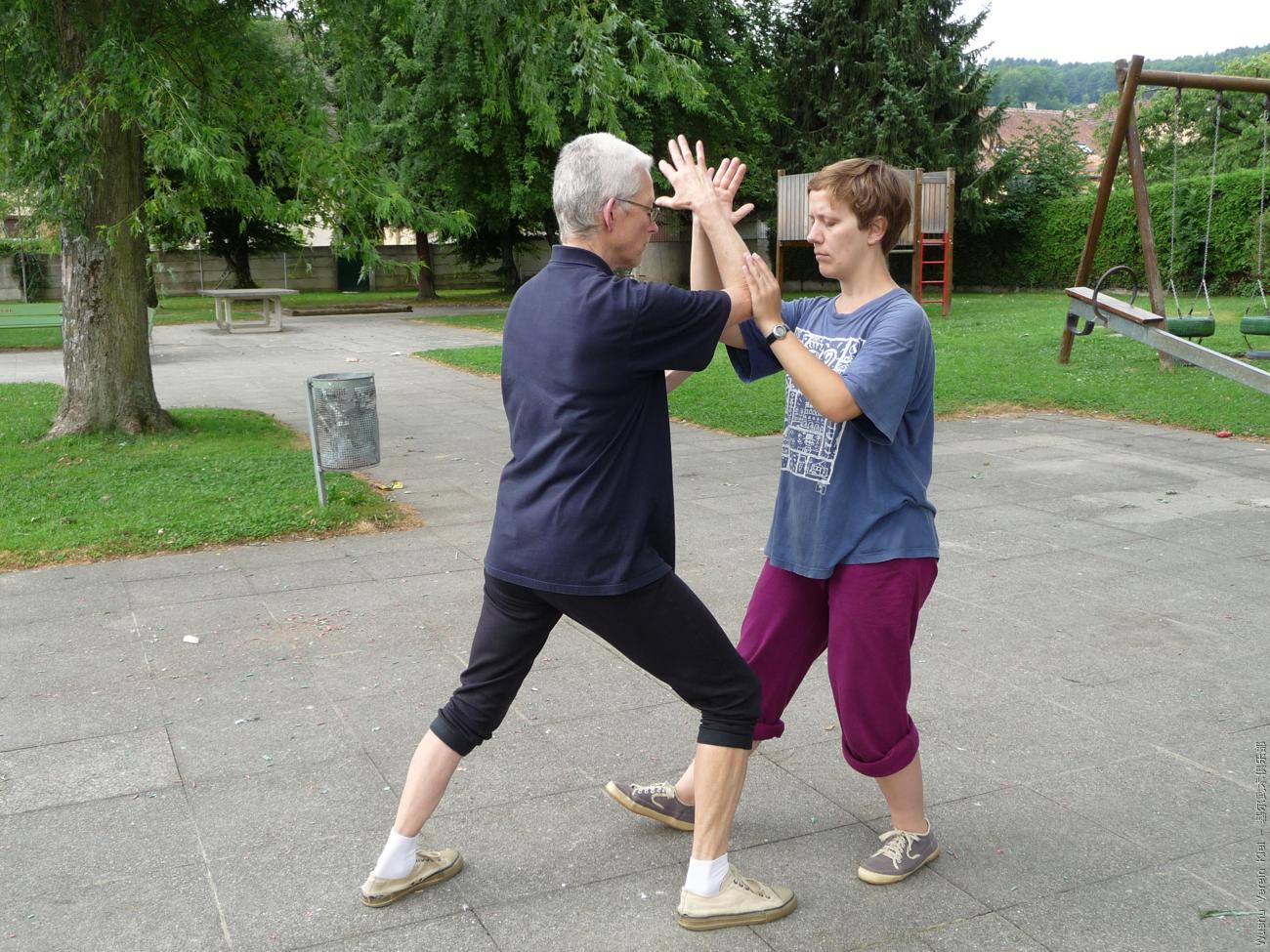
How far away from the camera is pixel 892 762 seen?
120 inches

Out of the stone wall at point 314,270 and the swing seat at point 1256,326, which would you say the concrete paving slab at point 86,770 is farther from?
the stone wall at point 314,270

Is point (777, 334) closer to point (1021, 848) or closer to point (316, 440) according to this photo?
point (1021, 848)

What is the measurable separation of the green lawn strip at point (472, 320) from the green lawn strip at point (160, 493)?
42.5ft

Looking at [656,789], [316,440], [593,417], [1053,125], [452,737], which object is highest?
[1053,125]

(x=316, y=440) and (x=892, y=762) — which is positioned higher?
(x=316, y=440)

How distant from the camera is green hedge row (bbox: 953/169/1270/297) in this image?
84.0ft

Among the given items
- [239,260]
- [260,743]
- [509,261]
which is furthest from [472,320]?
[260,743]

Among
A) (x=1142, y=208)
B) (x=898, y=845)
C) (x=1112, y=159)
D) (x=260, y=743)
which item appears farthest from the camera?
(x=1112, y=159)

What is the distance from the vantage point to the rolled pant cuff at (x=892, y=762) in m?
3.05

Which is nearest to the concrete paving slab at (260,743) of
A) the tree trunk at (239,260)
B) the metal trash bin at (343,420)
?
the metal trash bin at (343,420)

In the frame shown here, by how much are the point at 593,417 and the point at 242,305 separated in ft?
105

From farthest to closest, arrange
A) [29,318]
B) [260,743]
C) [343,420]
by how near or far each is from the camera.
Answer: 1. [29,318]
2. [343,420]
3. [260,743]

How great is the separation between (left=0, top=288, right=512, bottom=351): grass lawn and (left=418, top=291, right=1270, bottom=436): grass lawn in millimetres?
8683

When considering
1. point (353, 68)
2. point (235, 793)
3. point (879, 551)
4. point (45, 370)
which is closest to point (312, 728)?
point (235, 793)
